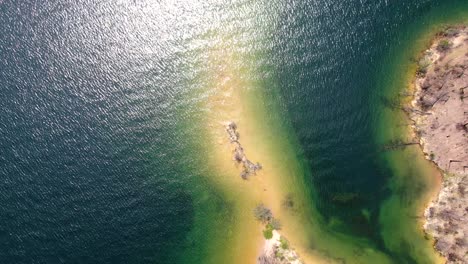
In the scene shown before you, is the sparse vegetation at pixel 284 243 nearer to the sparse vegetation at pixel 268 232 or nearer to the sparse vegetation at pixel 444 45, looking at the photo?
the sparse vegetation at pixel 268 232

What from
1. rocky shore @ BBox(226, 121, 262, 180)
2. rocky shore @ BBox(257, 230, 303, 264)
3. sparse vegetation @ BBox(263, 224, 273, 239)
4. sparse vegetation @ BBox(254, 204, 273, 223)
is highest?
rocky shore @ BBox(226, 121, 262, 180)

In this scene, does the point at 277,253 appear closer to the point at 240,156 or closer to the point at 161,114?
the point at 240,156

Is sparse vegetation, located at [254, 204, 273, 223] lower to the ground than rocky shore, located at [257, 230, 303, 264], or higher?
higher

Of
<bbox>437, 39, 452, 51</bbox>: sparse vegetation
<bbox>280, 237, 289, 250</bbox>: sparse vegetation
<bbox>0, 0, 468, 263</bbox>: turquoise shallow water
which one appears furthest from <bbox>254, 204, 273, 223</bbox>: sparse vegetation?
<bbox>437, 39, 452, 51</bbox>: sparse vegetation

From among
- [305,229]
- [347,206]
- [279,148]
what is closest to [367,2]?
[279,148]

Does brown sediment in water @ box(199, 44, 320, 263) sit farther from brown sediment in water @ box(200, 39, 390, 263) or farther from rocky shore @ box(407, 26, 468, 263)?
rocky shore @ box(407, 26, 468, 263)

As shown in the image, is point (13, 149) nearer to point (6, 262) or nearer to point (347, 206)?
point (6, 262)

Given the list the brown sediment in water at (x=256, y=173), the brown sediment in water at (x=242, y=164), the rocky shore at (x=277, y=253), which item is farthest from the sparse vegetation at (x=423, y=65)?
the rocky shore at (x=277, y=253)
